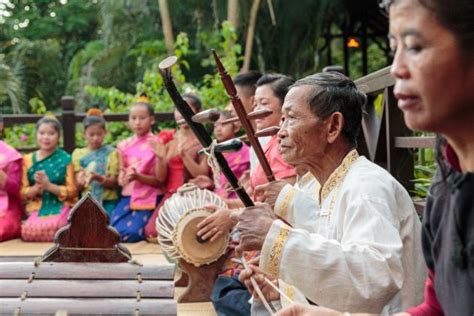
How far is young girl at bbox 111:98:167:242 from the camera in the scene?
752 centimetres

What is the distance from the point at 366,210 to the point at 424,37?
1047 mm

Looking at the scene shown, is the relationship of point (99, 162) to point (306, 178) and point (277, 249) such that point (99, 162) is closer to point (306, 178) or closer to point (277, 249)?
point (306, 178)

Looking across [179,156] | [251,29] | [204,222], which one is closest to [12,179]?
[179,156]

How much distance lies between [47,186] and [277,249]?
5.98m

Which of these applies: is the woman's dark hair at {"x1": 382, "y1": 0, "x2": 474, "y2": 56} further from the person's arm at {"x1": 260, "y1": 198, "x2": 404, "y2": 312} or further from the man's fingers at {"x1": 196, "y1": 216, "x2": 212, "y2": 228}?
the man's fingers at {"x1": 196, "y1": 216, "x2": 212, "y2": 228}

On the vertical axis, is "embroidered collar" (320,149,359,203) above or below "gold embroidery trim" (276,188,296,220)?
above

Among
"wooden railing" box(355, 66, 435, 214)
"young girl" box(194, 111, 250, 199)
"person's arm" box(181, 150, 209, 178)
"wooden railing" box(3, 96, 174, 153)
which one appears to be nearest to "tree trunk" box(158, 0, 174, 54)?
"wooden railing" box(3, 96, 174, 153)

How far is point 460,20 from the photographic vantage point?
1.41m

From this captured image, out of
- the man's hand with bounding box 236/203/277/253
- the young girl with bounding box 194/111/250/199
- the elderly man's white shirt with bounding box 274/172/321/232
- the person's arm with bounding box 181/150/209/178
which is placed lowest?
the person's arm with bounding box 181/150/209/178

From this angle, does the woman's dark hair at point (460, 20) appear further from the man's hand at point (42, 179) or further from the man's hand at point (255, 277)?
the man's hand at point (42, 179)

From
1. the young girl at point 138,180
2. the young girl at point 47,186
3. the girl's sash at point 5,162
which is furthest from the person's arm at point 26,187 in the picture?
the young girl at point 138,180

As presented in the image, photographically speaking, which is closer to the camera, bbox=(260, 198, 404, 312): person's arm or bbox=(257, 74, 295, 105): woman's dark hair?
bbox=(260, 198, 404, 312): person's arm

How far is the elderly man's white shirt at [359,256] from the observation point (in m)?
2.29

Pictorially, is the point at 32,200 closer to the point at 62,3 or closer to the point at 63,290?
the point at 63,290
